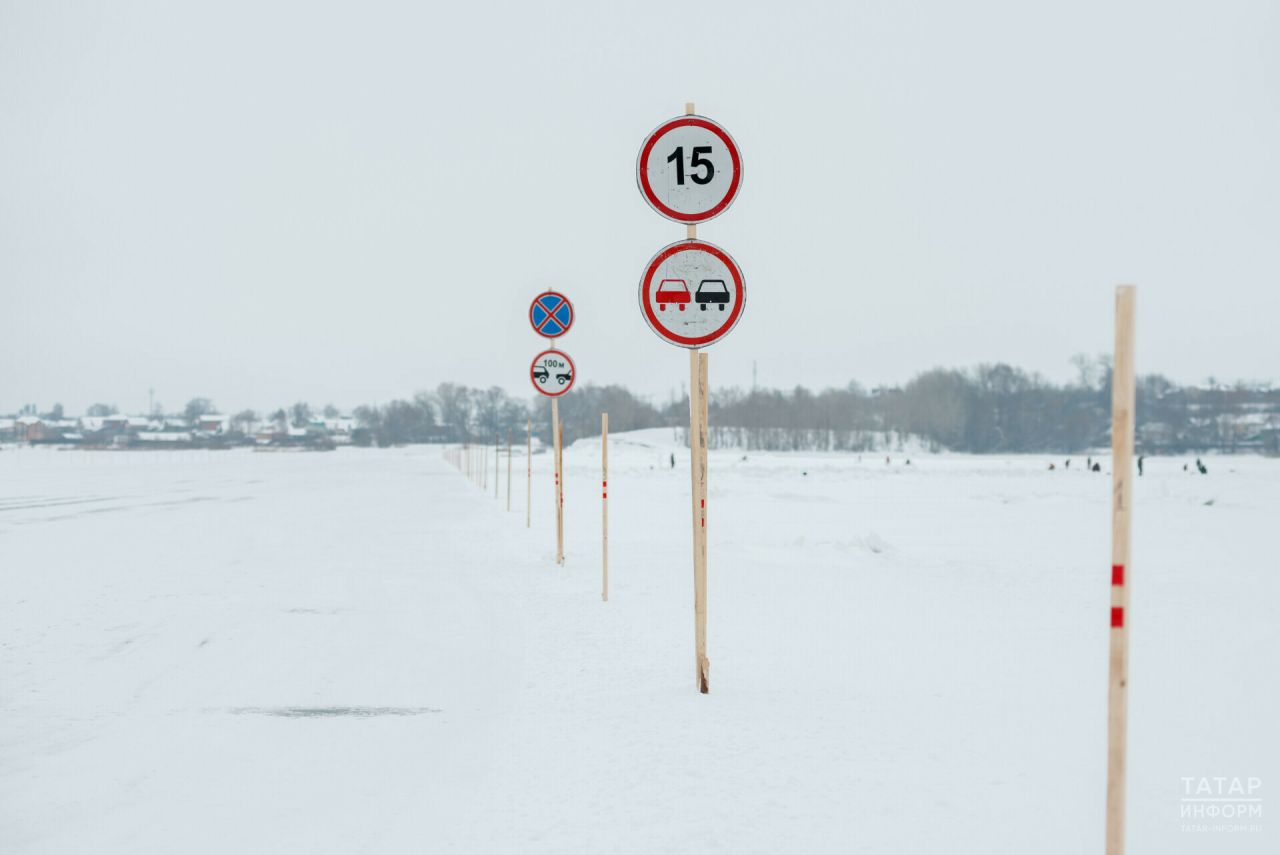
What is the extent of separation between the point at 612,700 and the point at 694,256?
2.91m

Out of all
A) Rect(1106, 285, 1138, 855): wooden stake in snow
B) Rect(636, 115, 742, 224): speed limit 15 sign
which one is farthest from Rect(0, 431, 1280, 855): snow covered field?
Rect(636, 115, 742, 224): speed limit 15 sign

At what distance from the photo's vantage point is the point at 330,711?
588 centimetres

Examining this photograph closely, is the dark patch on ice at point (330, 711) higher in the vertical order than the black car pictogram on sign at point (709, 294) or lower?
lower

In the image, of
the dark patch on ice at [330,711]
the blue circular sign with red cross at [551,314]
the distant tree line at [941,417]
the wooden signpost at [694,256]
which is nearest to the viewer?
the dark patch on ice at [330,711]

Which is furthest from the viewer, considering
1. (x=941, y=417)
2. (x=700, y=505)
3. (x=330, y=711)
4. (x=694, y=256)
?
(x=941, y=417)

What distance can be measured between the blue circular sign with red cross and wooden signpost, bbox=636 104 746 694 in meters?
6.99

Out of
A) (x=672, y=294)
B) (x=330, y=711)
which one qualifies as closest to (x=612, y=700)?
(x=330, y=711)

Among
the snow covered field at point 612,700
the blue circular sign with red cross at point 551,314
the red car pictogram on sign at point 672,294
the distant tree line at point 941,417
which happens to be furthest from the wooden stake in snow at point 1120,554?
the distant tree line at point 941,417

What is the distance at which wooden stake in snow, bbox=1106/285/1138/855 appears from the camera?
118 inches

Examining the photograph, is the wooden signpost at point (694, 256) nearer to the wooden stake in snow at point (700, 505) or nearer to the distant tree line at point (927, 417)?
the wooden stake in snow at point (700, 505)

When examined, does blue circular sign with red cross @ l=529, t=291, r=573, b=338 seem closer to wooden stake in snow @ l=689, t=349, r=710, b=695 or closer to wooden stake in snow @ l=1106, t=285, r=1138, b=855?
wooden stake in snow @ l=689, t=349, r=710, b=695

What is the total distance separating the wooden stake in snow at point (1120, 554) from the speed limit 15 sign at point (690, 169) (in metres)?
3.45

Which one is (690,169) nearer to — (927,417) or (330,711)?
(330,711)

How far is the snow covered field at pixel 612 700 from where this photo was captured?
4.05m
